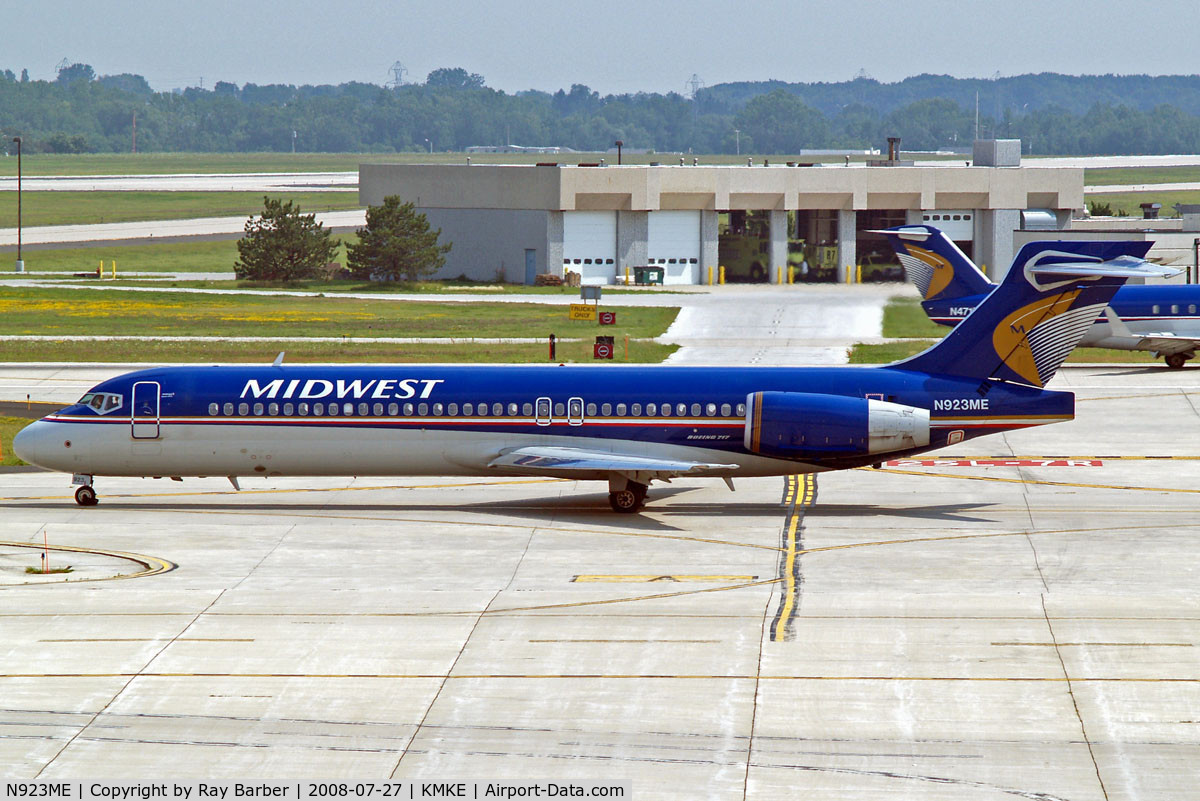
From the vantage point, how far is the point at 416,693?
21922 mm

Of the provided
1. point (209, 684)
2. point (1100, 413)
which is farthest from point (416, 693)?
point (1100, 413)

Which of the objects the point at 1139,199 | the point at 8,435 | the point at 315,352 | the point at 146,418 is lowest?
the point at 8,435

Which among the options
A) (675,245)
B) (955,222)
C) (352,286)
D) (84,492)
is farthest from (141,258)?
(84,492)

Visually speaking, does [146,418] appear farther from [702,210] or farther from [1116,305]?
[702,210]

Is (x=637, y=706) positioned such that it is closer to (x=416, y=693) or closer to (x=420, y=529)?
(x=416, y=693)

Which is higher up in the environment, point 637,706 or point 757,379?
point 757,379

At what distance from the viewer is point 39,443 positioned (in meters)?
36.0

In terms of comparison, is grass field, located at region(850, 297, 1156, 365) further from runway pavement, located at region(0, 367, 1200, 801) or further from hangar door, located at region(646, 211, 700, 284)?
runway pavement, located at region(0, 367, 1200, 801)

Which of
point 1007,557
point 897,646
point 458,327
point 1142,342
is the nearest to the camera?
point 897,646

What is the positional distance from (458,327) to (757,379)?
44705 mm

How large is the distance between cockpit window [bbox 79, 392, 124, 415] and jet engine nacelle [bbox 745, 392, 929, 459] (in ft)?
50.0

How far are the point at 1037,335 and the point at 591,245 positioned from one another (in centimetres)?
7314

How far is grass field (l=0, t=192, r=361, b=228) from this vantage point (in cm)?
16400

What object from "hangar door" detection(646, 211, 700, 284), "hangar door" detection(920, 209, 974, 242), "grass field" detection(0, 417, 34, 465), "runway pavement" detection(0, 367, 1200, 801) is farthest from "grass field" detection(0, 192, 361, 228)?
"runway pavement" detection(0, 367, 1200, 801)
